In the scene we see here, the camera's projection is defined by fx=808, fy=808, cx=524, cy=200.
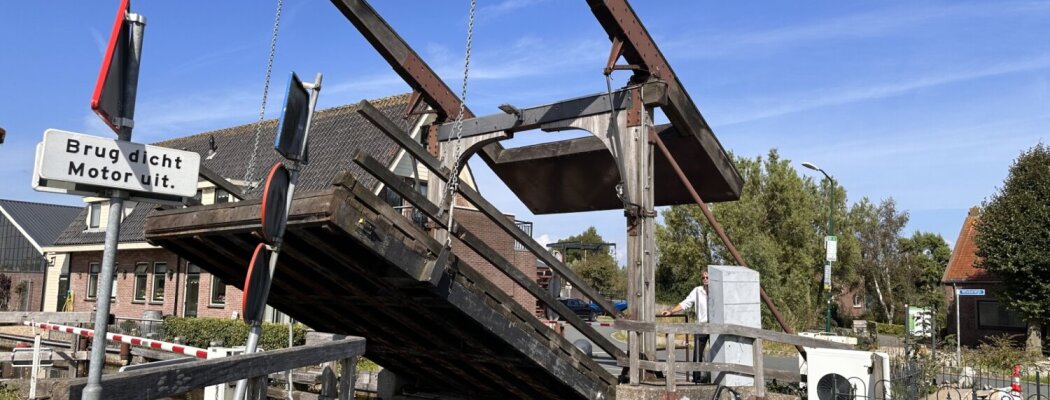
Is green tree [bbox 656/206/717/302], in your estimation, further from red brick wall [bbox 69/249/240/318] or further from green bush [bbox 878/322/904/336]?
red brick wall [bbox 69/249/240/318]

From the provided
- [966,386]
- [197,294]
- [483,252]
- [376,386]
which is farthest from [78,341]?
[197,294]

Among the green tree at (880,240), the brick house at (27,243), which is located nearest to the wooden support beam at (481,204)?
the green tree at (880,240)

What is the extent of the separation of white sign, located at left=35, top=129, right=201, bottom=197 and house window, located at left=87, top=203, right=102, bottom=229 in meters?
31.0

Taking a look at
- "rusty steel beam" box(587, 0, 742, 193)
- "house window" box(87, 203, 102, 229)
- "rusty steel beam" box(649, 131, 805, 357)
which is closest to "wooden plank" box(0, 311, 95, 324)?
"rusty steel beam" box(587, 0, 742, 193)

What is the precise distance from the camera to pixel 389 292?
690 centimetres

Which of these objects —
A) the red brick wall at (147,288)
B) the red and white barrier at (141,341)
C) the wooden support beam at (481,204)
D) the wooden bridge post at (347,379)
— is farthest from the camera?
the red brick wall at (147,288)

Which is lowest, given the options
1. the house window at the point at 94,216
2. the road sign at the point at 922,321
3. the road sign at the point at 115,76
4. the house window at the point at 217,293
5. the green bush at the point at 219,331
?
the green bush at the point at 219,331

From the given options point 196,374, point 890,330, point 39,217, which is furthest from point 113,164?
point 39,217

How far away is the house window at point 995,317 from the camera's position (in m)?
30.9

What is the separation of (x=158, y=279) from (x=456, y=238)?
2249 centimetres

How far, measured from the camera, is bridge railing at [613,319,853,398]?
7621 millimetres

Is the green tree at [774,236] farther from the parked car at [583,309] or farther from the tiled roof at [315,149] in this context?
the tiled roof at [315,149]

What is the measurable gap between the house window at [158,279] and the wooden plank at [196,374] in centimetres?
2503

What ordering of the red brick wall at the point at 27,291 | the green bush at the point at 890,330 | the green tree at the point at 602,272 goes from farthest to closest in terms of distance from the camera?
the green tree at the point at 602,272 < the red brick wall at the point at 27,291 < the green bush at the point at 890,330
